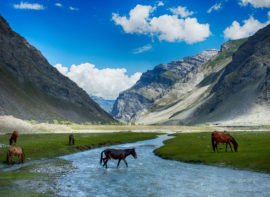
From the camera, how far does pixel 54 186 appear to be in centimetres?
2219

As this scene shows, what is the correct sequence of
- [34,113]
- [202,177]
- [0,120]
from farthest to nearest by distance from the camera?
[34,113] < [0,120] < [202,177]

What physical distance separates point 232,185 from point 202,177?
3848 mm

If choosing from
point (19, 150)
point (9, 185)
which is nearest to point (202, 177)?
point (9, 185)

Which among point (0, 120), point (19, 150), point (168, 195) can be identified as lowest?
point (168, 195)

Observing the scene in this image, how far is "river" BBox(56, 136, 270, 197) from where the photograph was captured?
794 inches

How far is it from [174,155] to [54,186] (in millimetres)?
23357

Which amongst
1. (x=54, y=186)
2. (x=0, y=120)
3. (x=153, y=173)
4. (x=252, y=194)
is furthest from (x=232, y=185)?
(x=0, y=120)

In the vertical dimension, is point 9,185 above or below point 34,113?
below

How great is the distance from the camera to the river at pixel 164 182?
20172 mm

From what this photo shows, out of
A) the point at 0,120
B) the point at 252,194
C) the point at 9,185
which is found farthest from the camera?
the point at 0,120

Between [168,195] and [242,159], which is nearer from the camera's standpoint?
[168,195]

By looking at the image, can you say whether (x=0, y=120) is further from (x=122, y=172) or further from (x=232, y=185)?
(x=232, y=185)

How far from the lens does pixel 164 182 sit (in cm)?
2381

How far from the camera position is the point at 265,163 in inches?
1150
